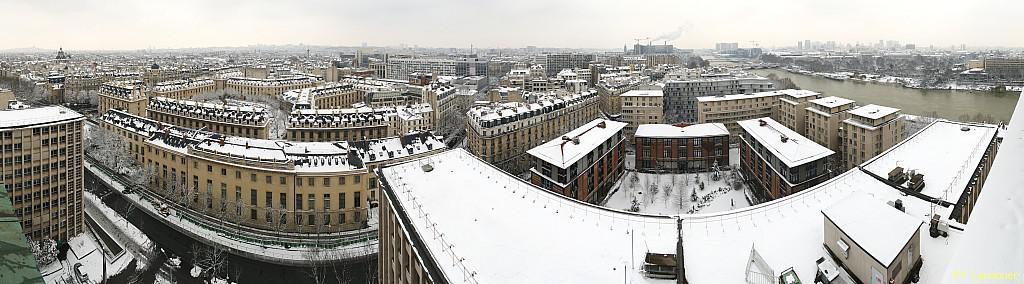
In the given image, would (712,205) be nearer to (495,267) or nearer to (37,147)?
(495,267)

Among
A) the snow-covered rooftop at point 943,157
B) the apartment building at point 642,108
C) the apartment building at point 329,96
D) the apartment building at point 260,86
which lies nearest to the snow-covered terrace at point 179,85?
the apartment building at point 260,86

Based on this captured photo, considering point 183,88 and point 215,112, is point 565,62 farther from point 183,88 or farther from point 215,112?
point 215,112

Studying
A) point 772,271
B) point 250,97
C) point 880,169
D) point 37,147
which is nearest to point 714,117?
point 880,169

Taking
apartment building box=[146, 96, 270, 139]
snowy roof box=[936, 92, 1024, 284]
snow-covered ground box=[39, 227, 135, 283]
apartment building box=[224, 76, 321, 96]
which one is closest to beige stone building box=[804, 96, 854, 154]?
snowy roof box=[936, 92, 1024, 284]

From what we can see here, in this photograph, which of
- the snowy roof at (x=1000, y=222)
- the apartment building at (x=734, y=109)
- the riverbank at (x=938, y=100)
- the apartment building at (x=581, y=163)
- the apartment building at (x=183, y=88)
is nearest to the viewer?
the snowy roof at (x=1000, y=222)

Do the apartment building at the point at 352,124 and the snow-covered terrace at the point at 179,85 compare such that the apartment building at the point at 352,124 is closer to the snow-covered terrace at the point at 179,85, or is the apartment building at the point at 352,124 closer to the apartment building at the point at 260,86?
the snow-covered terrace at the point at 179,85

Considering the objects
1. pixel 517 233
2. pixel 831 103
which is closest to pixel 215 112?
pixel 517 233
